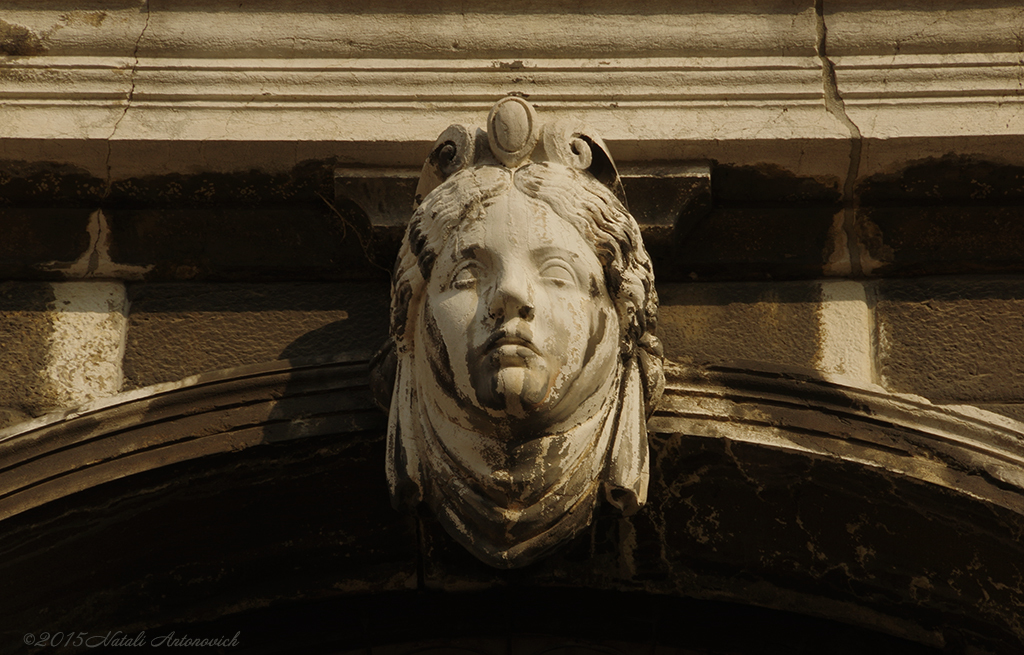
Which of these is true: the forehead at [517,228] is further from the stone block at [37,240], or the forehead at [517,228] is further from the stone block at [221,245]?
the stone block at [37,240]

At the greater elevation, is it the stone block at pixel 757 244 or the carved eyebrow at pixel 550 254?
the stone block at pixel 757 244

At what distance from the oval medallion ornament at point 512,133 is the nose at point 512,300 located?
0.32m

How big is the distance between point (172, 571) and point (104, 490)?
0.26m

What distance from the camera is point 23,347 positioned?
2184mm

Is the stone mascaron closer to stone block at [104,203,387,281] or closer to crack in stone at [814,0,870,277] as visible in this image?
stone block at [104,203,387,281]

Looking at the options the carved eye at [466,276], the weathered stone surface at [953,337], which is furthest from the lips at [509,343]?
the weathered stone surface at [953,337]

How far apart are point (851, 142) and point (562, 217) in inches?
28.1

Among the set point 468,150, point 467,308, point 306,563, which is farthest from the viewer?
point 306,563

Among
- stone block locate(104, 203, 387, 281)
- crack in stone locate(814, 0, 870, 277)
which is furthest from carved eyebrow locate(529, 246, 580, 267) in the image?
crack in stone locate(814, 0, 870, 277)

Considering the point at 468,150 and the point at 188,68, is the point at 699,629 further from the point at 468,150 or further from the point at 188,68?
the point at 188,68

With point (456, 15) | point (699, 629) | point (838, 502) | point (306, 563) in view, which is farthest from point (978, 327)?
point (306, 563)

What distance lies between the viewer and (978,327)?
2.19 m

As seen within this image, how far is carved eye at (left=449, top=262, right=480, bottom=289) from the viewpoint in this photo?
1.72m

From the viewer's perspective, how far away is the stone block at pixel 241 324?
7.18 ft
